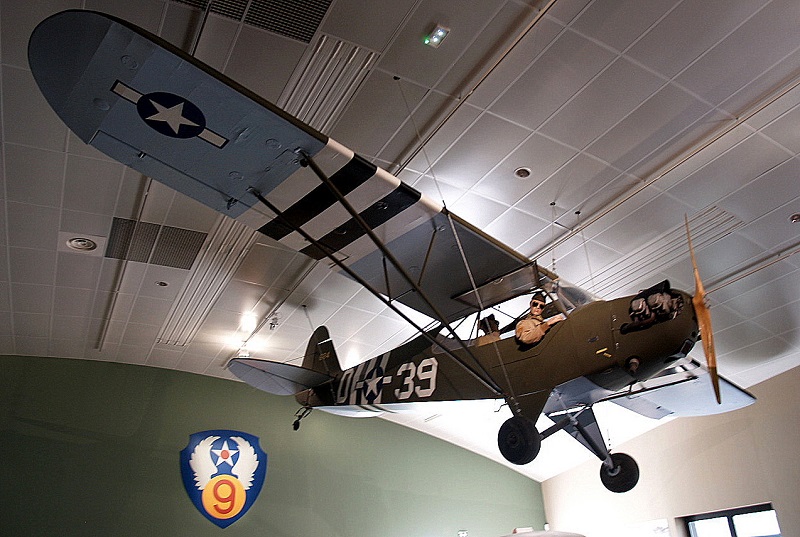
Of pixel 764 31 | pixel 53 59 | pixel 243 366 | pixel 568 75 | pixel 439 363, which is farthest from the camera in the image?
pixel 243 366

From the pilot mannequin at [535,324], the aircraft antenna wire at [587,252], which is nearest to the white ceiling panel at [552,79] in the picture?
the aircraft antenna wire at [587,252]

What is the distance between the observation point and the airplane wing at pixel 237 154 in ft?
10.0

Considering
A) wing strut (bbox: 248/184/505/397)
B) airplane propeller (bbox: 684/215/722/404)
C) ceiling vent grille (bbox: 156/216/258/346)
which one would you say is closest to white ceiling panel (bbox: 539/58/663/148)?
airplane propeller (bbox: 684/215/722/404)

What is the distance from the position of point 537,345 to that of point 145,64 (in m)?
3.15

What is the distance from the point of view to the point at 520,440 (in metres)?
4.13

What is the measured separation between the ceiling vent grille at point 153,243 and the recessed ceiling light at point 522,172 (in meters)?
3.31

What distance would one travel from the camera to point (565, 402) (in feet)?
15.0

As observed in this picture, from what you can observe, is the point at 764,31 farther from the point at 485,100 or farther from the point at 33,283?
the point at 33,283

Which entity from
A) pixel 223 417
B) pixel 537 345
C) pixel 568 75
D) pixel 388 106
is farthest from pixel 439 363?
pixel 223 417

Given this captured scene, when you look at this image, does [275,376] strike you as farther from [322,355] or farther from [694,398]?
[694,398]

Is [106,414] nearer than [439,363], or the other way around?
[439,363]

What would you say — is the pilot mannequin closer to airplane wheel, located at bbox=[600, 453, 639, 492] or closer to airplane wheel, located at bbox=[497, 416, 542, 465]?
airplane wheel, located at bbox=[497, 416, 542, 465]

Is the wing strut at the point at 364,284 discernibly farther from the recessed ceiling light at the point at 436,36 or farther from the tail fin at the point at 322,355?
the tail fin at the point at 322,355

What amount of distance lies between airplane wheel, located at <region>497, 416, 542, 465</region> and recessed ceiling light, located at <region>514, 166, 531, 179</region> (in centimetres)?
229
